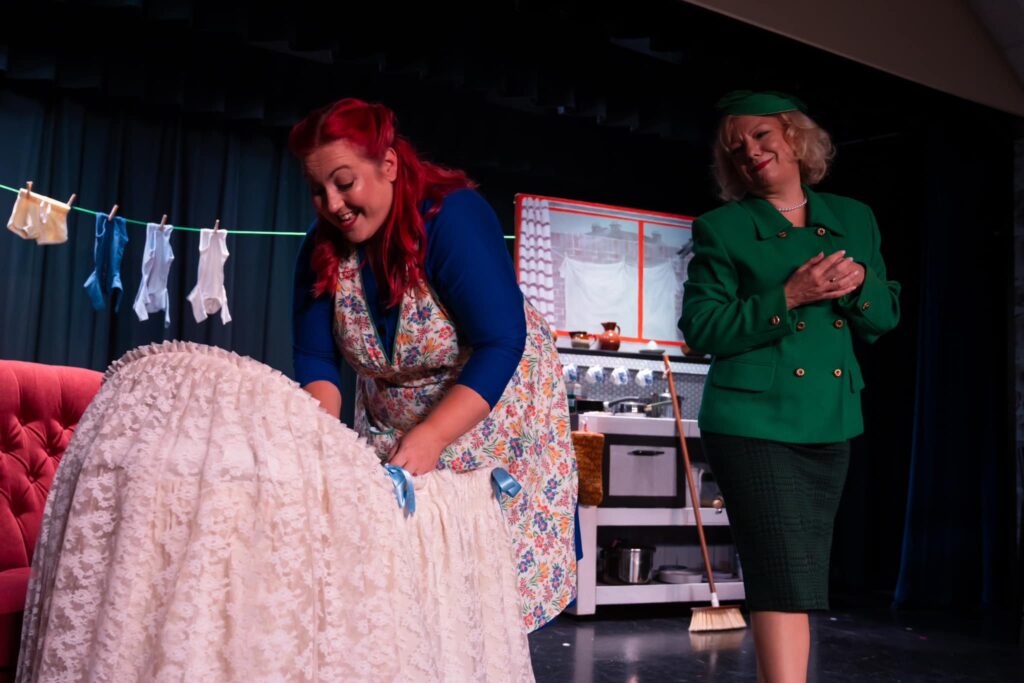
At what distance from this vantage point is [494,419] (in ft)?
4.01

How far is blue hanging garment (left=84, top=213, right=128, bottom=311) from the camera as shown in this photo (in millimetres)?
4773

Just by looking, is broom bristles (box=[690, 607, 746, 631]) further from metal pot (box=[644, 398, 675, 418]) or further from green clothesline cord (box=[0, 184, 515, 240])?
green clothesline cord (box=[0, 184, 515, 240])

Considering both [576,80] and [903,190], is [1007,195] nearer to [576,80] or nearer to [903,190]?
[903,190]

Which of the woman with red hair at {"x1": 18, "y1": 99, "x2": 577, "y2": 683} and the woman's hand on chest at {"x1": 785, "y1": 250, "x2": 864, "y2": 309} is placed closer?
the woman with red hair at {"x1": 18, "y1": 99, "x2": 577, "y2": 683}

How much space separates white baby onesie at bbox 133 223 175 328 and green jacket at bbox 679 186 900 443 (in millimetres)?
3999

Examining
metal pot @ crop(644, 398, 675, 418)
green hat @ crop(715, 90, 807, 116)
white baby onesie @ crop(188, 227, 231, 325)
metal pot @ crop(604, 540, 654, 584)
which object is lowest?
→ metal pot @ crop(604, 540, 654, 584)

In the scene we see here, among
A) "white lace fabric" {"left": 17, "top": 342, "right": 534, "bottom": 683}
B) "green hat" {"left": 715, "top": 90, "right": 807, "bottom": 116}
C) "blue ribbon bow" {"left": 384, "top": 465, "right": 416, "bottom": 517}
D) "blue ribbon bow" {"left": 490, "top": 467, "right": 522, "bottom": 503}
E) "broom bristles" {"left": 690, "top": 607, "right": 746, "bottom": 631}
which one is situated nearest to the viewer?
"white lace fabric" {"left": 17, "top": 342, "right": 534, "bottom": 683}

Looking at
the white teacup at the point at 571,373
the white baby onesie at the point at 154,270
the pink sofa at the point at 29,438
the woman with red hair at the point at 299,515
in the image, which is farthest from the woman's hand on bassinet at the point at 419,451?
the white baby onesie at the point at 154,270

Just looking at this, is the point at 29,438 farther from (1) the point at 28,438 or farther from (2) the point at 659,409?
(2) the point at 659,409

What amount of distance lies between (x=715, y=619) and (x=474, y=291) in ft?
10.3

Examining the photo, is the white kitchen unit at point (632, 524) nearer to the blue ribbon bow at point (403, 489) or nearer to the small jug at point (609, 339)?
the small jug at point (609, 339)

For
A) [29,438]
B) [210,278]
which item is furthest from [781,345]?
[210,278]

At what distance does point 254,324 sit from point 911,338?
367 cm

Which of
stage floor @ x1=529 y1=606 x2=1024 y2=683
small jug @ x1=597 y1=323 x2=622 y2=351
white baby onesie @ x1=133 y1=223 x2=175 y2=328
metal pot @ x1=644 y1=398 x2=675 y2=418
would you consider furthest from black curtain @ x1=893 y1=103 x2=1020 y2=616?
white baby onesie @ x1=133 y1=223 x2=175 y2=328
